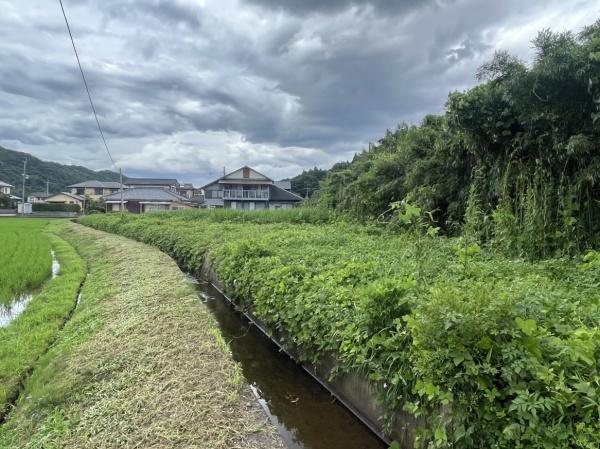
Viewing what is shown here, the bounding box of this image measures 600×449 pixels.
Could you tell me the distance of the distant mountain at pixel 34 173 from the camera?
69562 mm

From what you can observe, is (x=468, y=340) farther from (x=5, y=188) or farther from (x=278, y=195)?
(x=5, y=188)

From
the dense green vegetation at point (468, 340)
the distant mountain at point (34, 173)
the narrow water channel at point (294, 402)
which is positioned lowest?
the narrow water channel at point (294, 402)

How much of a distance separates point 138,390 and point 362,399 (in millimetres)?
1851

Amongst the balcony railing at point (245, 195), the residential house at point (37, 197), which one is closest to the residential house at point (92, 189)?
the residential house at point (37, 197)

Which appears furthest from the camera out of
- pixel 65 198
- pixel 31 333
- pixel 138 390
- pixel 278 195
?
pixel 65 198

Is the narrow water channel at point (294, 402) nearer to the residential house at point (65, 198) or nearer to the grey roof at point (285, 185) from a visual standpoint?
the grey roof at point (285, 185)

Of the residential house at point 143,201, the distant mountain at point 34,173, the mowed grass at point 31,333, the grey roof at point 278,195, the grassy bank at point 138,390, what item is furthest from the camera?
the distant mountain at point 34,173

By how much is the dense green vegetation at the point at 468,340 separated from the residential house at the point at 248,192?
3728cm

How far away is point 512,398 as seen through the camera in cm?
201

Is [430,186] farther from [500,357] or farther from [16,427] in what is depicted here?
[16,427]

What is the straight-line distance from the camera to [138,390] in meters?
3.03

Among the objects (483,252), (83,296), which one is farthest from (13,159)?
(483,252)

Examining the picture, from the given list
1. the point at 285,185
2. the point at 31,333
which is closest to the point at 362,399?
the point at 31,333

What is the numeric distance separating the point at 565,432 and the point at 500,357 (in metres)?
0.44
